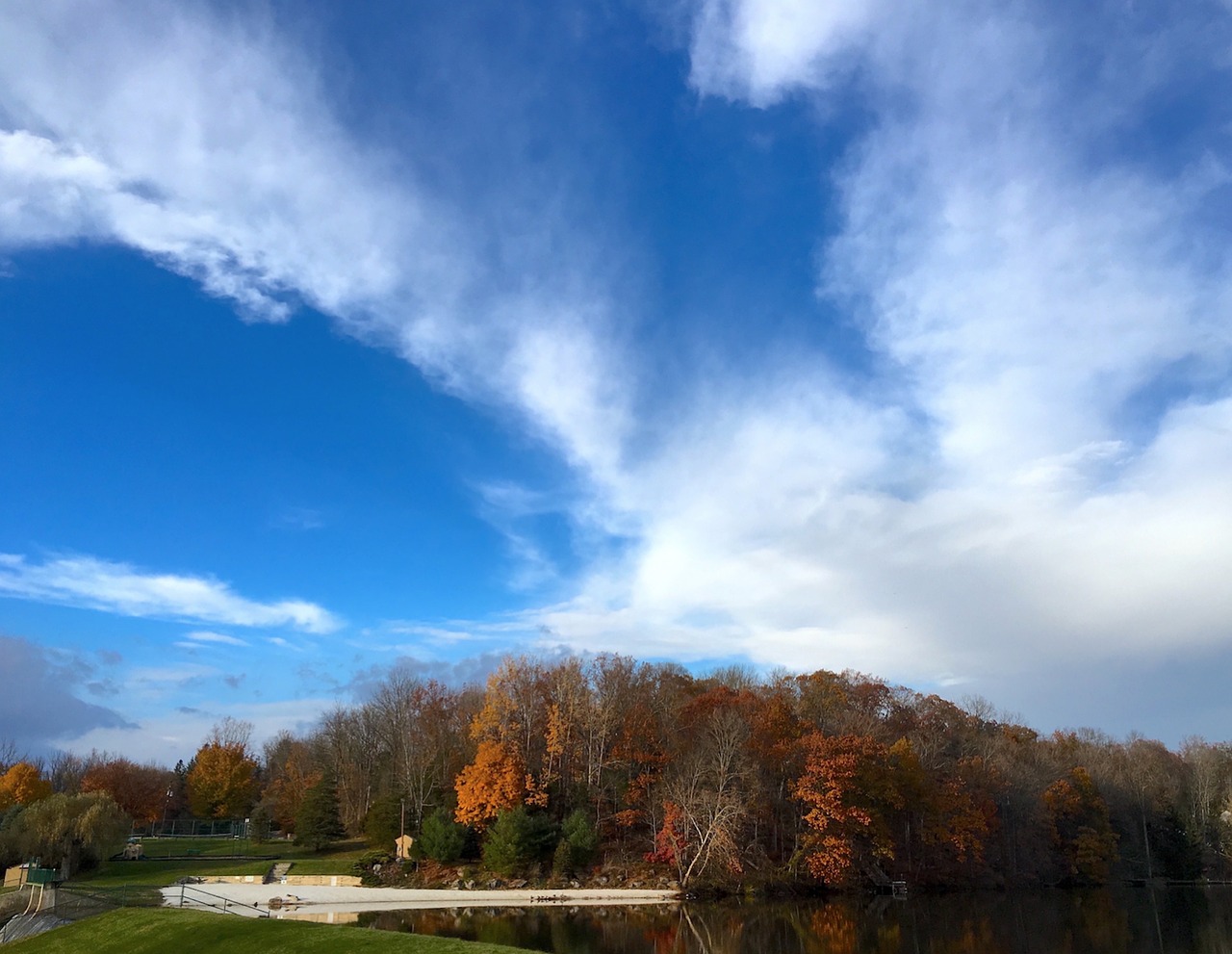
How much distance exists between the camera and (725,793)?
50219mm

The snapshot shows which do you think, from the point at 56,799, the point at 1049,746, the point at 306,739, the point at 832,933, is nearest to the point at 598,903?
the point at 832,933

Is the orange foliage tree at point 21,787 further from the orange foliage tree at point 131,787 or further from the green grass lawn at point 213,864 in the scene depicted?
the green grass lawn at point 213,864

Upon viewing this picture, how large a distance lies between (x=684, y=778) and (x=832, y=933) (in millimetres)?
17175

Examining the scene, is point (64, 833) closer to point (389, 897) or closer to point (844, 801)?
point (389, 897)

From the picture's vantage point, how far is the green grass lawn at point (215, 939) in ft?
56.8

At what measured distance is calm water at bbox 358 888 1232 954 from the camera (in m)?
29.8

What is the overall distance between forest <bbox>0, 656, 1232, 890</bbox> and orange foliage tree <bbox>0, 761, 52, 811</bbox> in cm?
18

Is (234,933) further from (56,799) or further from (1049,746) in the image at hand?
(1049,746)

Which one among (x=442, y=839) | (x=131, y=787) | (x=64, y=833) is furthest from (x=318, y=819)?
(x=131, y=787)

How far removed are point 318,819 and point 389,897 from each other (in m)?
21.1

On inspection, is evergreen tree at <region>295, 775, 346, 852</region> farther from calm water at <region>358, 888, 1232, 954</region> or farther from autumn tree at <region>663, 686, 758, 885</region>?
autumn tree at <region>663, 686, 758, 885</region>

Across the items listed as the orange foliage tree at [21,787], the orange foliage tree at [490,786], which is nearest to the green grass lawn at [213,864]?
the orange foliage tree at [490,786]

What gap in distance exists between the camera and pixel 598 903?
43.8 metres

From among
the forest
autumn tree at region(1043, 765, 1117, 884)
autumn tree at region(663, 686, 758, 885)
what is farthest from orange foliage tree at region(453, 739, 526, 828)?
autumn tree at region(1043, 765, 1117, 884)
